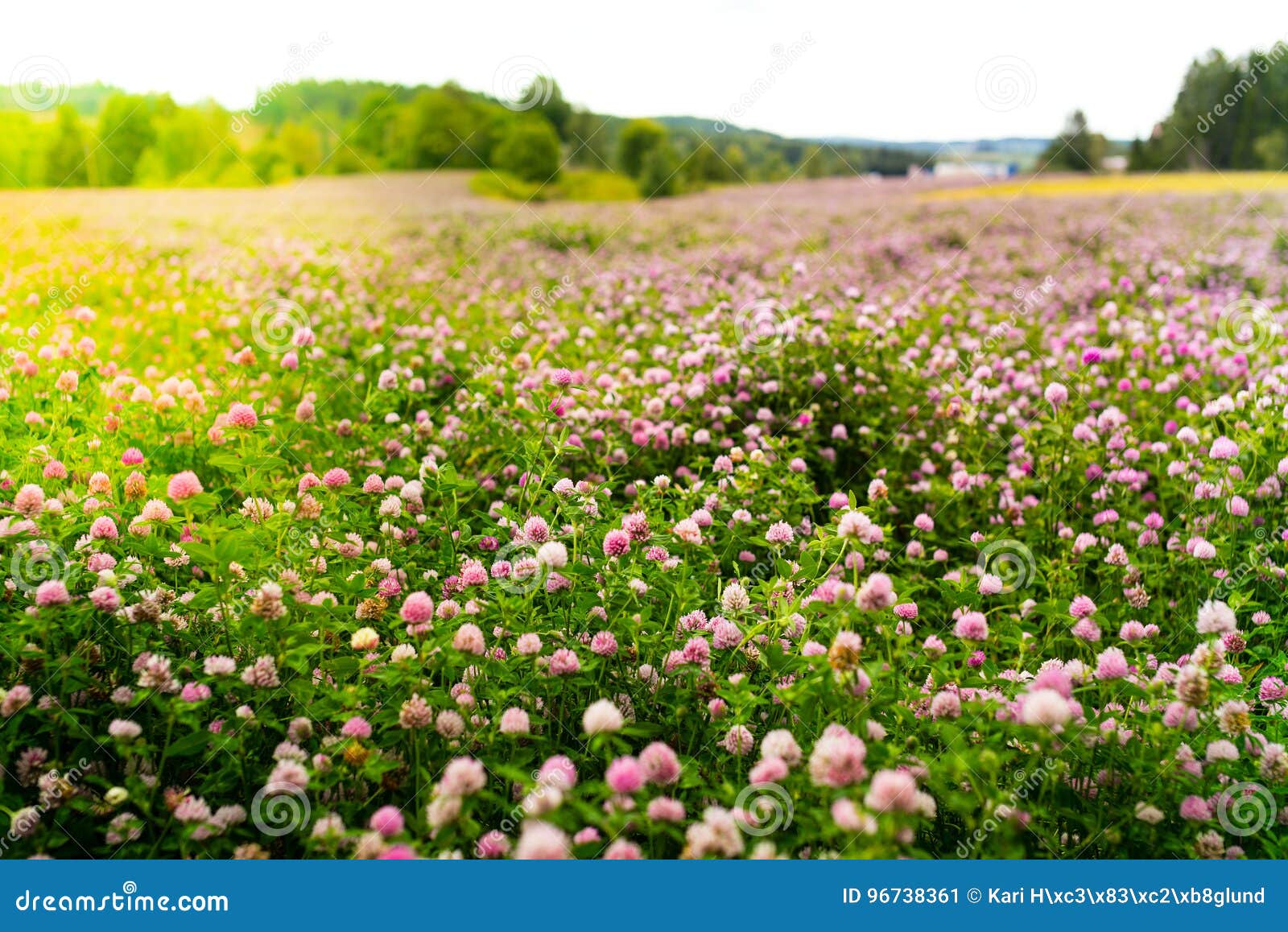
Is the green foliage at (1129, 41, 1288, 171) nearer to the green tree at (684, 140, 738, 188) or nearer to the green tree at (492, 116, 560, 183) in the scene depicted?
the green tree at (684, 140, 738, 188)

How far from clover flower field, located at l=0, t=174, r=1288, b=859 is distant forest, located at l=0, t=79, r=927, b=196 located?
59.0 feet

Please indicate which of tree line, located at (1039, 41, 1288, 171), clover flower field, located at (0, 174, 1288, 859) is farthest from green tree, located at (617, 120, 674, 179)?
clover flower field, located at (0, 174, 1288, 859)

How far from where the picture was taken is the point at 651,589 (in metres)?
2.86

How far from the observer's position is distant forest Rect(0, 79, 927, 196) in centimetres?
2383

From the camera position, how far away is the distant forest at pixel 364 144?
23.8 m

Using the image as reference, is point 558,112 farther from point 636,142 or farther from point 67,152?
point 67,152

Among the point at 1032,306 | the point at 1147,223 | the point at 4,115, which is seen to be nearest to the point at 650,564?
the point at 1032,306

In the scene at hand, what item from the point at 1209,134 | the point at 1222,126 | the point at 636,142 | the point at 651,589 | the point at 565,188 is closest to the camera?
the point at 651,589

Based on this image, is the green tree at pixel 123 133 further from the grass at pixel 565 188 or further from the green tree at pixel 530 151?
the green tree at pixel 530 151

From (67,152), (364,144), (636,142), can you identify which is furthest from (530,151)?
(67,152)

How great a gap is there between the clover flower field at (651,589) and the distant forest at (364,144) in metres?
18.0

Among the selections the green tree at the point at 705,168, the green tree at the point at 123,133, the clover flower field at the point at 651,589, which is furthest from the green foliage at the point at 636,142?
the clover flower field at the point at 651,589

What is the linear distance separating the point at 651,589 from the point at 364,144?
27.8m

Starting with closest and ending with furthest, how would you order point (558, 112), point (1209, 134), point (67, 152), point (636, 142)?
point (558, 112) → point (67, 152) → point (636, 142) → point (1209, 134)
